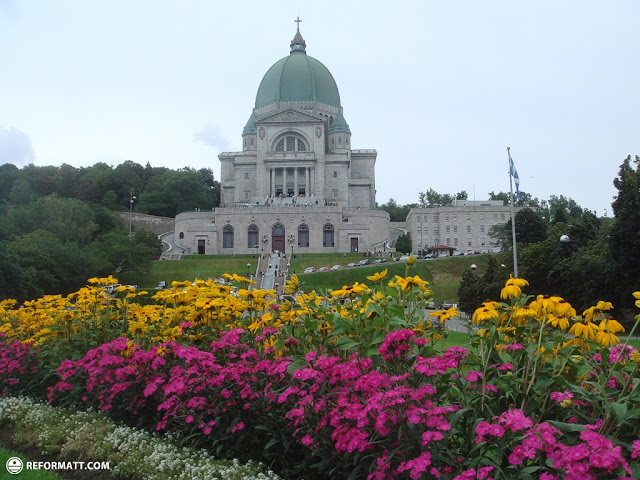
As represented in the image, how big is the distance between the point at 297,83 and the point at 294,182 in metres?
14.1

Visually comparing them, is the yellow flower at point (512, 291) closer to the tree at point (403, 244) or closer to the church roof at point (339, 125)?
the tree at point (403, 244)

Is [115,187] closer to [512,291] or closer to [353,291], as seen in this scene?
[353,291]

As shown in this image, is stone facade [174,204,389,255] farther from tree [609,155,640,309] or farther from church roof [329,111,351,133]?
tree [609,155,640,309]

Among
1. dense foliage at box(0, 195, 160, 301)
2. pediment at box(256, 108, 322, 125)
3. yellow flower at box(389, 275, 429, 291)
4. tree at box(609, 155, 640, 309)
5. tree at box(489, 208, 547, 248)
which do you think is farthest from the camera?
pediment at box(256, 108, 322, 125)

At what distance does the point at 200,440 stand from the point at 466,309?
117 ft

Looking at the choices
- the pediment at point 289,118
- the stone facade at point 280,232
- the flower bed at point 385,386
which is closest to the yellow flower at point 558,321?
the flower bed at point 385,386

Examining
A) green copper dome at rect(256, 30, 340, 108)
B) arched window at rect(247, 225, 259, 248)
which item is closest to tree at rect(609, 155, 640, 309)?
arched window at rect(247, 225, 259, 248)

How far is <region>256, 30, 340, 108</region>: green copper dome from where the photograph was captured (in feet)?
289

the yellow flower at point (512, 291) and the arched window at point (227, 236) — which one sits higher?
the arched window at point (227, 236)

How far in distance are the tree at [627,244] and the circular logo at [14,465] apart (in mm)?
32078

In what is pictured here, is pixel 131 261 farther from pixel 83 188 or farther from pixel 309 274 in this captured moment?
pixel 83 188

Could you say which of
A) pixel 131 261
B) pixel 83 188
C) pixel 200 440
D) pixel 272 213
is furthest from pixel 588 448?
pixel 83 188

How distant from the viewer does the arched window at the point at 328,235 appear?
75938 millimetres

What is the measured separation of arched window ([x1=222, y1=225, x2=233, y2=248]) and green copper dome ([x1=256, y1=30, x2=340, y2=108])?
2117cm
